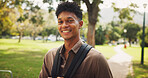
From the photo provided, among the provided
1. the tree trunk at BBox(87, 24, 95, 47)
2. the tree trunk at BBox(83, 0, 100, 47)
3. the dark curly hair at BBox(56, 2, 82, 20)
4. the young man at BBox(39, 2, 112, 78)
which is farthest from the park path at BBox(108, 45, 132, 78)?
the dark curly hair at BBox(56, 2, 82, 20)

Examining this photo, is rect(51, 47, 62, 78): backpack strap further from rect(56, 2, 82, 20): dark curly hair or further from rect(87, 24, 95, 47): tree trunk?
rect(87, 24, 95, 47): tree trunk

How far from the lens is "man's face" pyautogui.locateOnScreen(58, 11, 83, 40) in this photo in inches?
63.7

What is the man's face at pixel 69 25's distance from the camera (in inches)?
63.7

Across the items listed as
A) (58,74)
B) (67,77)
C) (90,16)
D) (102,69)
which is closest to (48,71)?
(58,74)

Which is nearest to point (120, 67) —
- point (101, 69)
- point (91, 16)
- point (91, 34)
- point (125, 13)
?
point (91, 34)

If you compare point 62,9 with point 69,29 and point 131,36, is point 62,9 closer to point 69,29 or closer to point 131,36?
point 69,29

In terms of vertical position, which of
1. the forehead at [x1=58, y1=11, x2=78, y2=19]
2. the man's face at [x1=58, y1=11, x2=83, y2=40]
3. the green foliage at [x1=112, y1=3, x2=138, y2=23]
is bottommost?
the man's face at [x1=58, y1=11, x2=83, y2=40]

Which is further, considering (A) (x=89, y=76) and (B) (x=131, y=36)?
(B) (x=131, y=36)

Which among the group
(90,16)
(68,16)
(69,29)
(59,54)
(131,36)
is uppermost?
(90,16)

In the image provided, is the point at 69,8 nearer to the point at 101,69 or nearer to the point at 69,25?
the point at 69,25

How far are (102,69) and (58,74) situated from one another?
0.45 m

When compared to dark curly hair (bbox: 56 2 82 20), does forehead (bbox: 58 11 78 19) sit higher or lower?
lower

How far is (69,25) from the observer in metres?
1.62

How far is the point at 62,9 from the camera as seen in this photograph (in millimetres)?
1640
